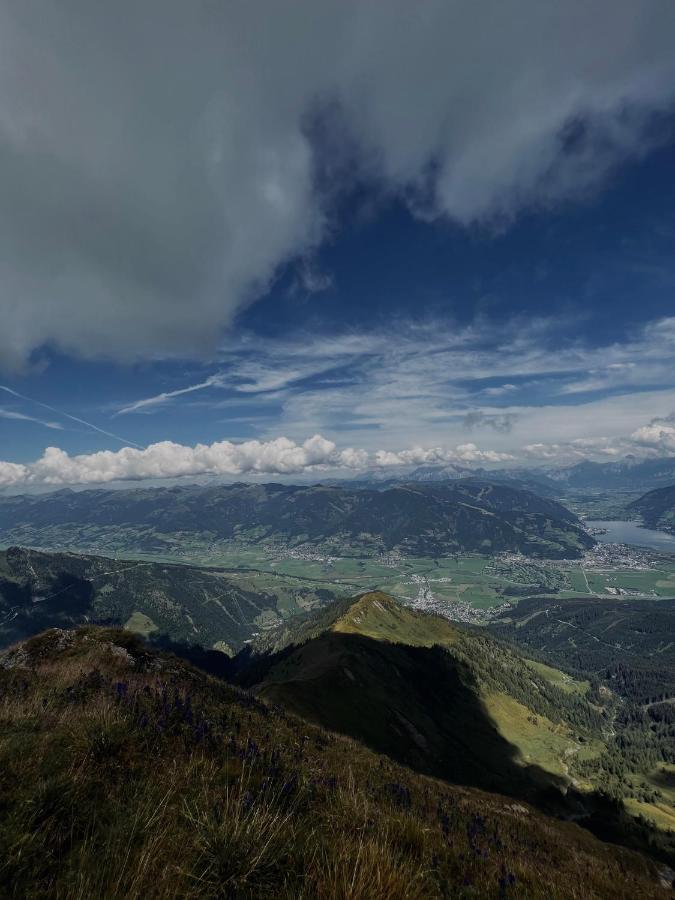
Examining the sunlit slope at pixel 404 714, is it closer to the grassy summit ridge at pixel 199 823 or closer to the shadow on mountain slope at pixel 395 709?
the shadow on mountain slope at pixel 395 709

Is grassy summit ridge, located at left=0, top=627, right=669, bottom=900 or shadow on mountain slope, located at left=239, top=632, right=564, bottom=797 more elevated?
grassy summit ridge, located at left=0, top=627, right=669, bottom=900

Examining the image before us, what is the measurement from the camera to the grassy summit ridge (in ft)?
12.1

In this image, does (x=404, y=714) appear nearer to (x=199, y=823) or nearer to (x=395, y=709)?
(x=395, y=709)

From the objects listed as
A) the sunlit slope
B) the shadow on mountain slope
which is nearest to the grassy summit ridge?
the shadow on mountain slope

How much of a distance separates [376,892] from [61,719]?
6878 millimetres

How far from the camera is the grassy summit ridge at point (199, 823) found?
12.1 feet

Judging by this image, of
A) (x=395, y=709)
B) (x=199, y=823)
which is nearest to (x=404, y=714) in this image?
(x=395, y=709)

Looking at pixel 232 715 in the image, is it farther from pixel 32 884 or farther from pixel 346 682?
pixel 346 682

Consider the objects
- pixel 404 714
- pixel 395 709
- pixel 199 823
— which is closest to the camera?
pixel 199 823

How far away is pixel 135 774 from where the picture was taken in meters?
6.30

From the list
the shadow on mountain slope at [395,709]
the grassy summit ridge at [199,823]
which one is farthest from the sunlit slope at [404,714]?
the grassy summit ridge at [199,823]

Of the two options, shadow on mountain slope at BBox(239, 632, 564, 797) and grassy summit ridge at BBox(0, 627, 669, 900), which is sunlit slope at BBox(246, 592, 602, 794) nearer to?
shadow on mountain slope at BBox(239, 632, 564, 797)

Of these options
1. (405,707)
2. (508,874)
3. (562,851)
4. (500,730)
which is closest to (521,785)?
(405,707)

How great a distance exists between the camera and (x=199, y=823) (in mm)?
4367
